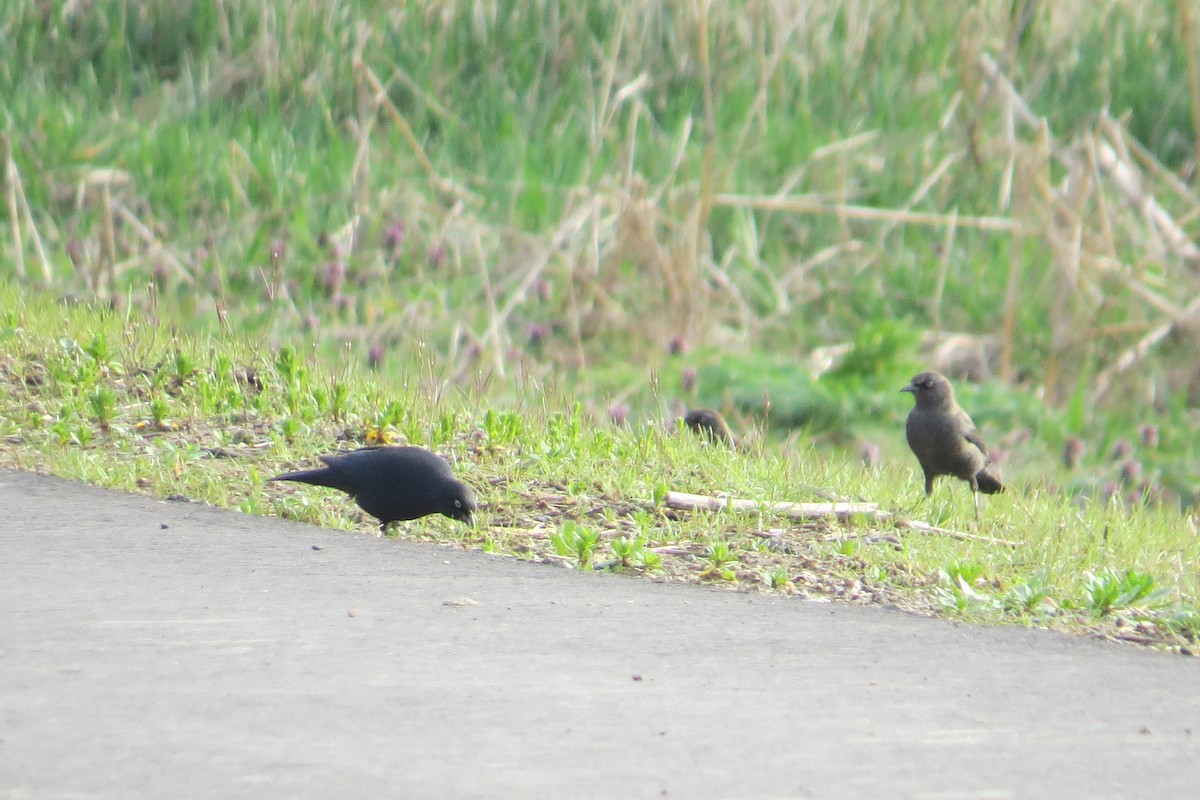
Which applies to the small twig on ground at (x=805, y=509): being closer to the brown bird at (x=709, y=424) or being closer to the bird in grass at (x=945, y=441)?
the bird in grass at (x=945, y=441)

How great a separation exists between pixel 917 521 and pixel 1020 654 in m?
1.30

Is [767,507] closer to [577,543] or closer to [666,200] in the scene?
[577,543]

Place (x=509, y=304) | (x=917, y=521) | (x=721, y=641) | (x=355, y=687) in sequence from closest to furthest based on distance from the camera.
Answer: (x=355, y=687) < (x=721, y=641) < (x=917, y=521) < (x=509, y=304)

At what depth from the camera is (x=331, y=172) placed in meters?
10.5

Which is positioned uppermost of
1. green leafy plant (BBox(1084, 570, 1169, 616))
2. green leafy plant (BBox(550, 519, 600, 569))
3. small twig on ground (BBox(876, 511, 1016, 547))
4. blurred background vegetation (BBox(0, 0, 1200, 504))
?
green leafy plant (BBox(1084, 570, 1169, 616))

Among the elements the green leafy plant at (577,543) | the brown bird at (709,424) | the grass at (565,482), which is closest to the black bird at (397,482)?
the grass at (565,482)

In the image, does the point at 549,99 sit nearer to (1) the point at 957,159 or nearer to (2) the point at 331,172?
(2) the point at 331,172

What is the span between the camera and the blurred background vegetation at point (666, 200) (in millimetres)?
8656

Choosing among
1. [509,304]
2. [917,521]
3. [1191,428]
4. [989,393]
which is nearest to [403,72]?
[509,304]

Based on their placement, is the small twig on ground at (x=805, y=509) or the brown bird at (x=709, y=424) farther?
the brown bird at (x=709, y=424)

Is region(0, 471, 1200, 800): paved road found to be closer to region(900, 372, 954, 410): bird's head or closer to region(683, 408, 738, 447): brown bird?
region(683, 408, 738, 447): brown bird

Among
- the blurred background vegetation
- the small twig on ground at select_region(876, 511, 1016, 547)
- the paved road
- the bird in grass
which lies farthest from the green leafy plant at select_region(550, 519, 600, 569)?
the bird in grass

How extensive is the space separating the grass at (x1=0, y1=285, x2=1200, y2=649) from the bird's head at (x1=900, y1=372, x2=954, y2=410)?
1.01 feet

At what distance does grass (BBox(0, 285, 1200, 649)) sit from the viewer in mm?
4645
